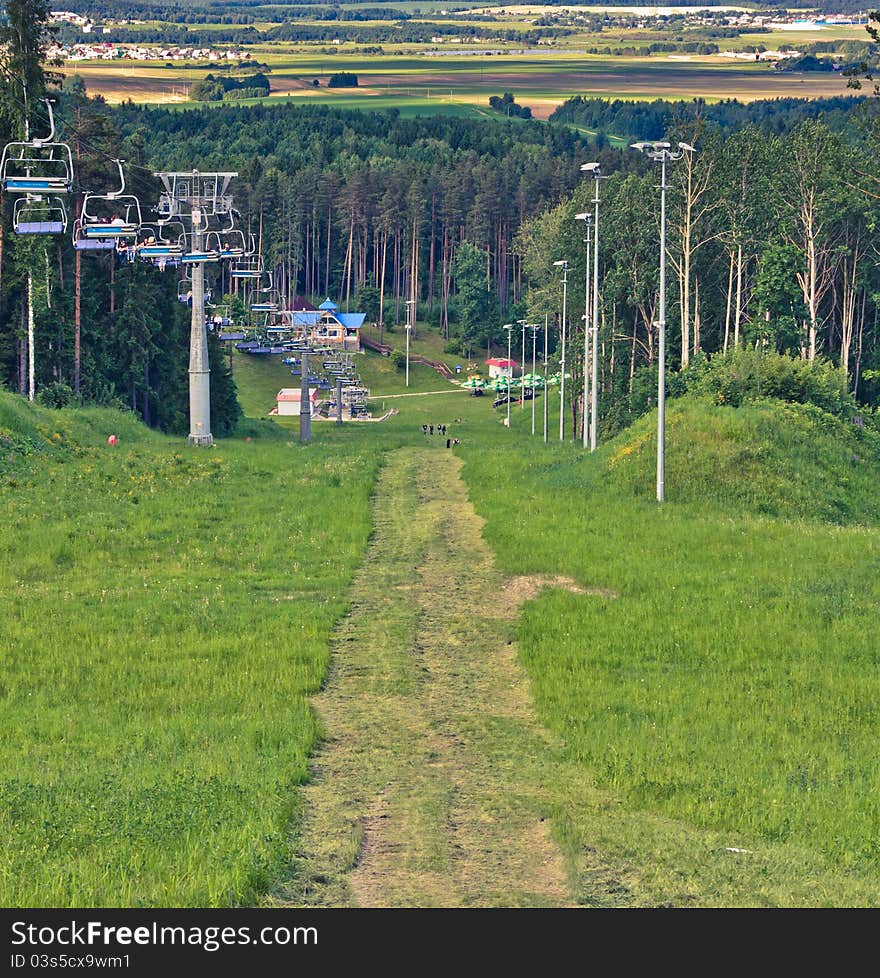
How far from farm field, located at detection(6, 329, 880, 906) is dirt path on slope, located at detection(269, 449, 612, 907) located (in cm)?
29

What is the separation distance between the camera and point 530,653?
28.6 m

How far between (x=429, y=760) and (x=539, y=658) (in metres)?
6.24

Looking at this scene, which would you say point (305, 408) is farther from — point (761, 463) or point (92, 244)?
point (761, 463)

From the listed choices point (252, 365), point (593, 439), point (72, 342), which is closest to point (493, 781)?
point (593, 439)

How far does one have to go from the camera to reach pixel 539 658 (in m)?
28.2

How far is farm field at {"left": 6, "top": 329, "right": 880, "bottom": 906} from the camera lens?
18.3m

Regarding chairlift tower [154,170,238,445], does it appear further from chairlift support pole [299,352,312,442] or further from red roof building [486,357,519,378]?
red roof building [486,357,519,378]

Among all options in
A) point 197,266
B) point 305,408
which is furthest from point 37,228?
point 305,408

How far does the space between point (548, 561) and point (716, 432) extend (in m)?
13.8

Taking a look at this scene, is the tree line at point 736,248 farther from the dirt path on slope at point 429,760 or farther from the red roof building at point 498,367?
the dirt path on slope at point 429,760

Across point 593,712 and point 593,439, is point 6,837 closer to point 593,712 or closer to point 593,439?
point 593,712

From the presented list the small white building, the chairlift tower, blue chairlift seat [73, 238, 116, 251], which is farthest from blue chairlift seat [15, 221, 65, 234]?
the small white building

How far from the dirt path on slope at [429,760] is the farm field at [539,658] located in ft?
0.94

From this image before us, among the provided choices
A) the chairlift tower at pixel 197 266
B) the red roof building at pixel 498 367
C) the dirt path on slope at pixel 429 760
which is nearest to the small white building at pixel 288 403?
the red roof building at pixel 498 367
